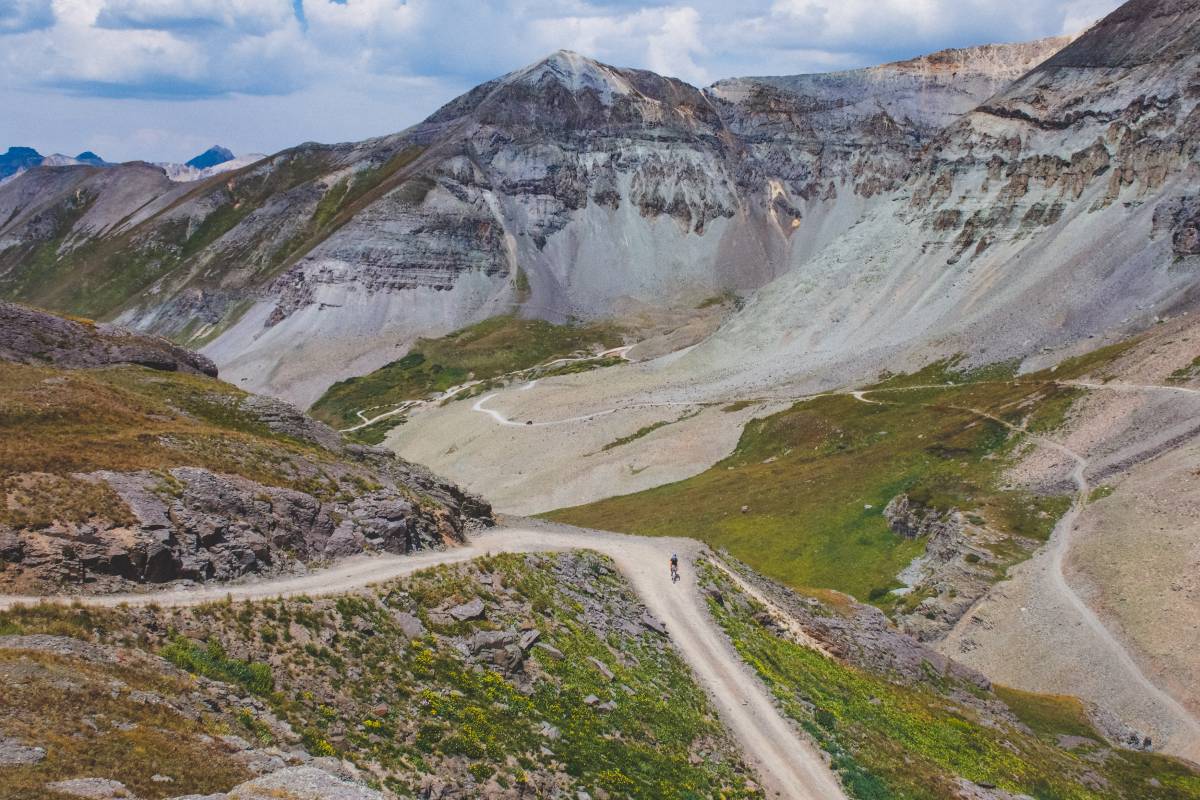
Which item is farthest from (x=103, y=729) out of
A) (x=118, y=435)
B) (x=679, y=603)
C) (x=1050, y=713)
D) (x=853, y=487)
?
(x=853, y=487)

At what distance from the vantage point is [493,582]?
3888cm

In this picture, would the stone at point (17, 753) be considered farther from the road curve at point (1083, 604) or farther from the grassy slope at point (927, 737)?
the road curve at point (1083, 604)

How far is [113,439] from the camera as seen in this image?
1614 inches

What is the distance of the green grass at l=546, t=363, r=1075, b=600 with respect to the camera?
79062 millimetres

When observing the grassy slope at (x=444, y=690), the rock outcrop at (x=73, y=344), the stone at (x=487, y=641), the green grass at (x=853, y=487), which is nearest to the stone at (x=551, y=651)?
the grassy slope at (x=444, y=690)

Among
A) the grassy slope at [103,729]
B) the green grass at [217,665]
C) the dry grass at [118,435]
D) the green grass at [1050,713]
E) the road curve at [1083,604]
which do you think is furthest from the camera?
the road curve at [1083,604]

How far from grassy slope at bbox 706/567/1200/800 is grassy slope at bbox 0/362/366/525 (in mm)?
23607

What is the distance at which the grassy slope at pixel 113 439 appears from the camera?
33.6m

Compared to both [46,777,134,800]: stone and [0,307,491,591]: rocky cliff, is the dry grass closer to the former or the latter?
[0,307,491,591]: rocky cliff

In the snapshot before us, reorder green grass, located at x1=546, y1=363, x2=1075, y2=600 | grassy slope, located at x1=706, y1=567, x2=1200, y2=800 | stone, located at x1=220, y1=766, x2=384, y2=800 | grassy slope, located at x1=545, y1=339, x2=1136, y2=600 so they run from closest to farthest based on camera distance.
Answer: stone, located at x1=220, y1=766, x2=384, y2=800 → grassy slope, located at x1=706, y1=567, x2=1200, y2=800 → grassy slope, located at x1=545, y1=339, x2=1136, y2=600 → green grass, located at x1=546, y1=363, x2=1075, y2=600

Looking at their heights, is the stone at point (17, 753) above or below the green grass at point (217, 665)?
above

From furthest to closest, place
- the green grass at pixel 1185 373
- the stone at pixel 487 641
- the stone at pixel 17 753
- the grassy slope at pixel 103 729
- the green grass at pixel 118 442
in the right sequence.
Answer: the green grass at pixel 1185 373, the green grass at pixel 118 442, the stone at pixel 487 641, the grassy slope at pixel 103 729, the stone at pixel 17 753

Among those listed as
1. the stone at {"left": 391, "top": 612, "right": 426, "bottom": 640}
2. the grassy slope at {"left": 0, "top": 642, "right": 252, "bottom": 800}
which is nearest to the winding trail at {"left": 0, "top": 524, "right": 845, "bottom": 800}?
the stone at {"left": 391, "top": 612, "right": 426, "bottom": 640}

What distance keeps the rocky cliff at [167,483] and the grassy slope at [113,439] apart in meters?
0.08
